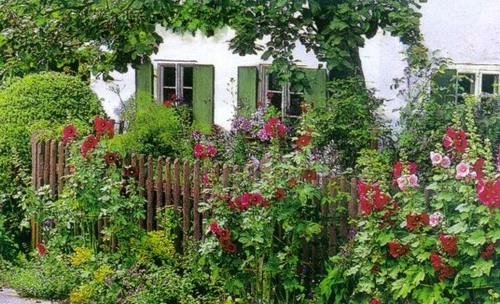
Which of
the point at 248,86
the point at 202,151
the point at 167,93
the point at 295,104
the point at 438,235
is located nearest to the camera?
the point at 438,235

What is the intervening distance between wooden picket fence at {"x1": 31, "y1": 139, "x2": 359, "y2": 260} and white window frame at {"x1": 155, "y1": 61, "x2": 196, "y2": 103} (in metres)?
5.74

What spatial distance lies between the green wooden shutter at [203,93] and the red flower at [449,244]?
27.2 ft

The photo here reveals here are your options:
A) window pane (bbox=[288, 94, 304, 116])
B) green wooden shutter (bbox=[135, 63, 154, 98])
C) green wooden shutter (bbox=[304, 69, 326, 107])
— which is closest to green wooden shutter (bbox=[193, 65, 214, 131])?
green wooden shutter (bbox=[135, 63, 154, 98])

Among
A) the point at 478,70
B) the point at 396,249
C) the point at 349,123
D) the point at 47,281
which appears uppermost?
the point at 478,70

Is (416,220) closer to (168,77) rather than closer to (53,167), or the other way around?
(53,167)

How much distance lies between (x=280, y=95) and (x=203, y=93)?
124 centimetres

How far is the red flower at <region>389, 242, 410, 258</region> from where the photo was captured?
6.21 metres

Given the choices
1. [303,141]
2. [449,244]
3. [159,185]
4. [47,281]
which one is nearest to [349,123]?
[159,185]

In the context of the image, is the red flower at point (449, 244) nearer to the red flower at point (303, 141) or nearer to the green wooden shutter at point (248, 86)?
the red flower at point (303, 141)

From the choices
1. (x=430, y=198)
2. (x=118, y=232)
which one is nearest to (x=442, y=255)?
(x=430, y=198)

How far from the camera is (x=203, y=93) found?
14250 mm

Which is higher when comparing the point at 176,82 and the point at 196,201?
the point at 176,82

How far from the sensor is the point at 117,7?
1085 cm

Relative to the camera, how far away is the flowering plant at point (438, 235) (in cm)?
599
